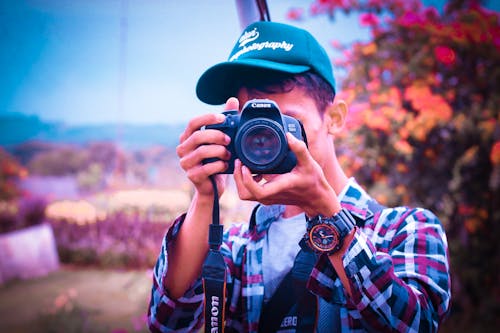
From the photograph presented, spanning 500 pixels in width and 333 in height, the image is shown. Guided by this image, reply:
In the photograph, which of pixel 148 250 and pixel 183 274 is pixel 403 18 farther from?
pixel 148 250

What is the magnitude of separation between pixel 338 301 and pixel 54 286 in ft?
13.5

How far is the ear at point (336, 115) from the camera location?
142 centimetres

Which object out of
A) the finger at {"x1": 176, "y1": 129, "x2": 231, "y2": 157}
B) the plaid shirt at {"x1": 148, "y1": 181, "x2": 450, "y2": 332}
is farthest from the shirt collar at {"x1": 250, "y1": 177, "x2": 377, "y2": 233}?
the finger at {"x1": 176, "y1": 129, "x2": 231, "y2": 157}

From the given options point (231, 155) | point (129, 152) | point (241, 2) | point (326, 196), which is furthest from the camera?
point (129, 152)

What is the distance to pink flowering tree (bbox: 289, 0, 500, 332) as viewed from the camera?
2740mm

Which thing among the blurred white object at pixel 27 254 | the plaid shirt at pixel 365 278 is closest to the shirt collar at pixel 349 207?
the plaid shirt at pixel 365 278

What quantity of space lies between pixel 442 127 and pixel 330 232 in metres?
2.43

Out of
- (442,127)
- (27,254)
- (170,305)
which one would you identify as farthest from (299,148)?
(27,254)

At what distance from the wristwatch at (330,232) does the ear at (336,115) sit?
53 cm

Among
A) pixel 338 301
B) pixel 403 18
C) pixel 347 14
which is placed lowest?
pixel 338 301

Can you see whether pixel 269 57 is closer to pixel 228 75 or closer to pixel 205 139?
pixel 228 75

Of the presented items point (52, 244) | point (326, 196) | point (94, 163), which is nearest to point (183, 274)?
point (326, 196)

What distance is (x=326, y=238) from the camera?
3.13ft

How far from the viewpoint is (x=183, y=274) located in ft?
3.90
